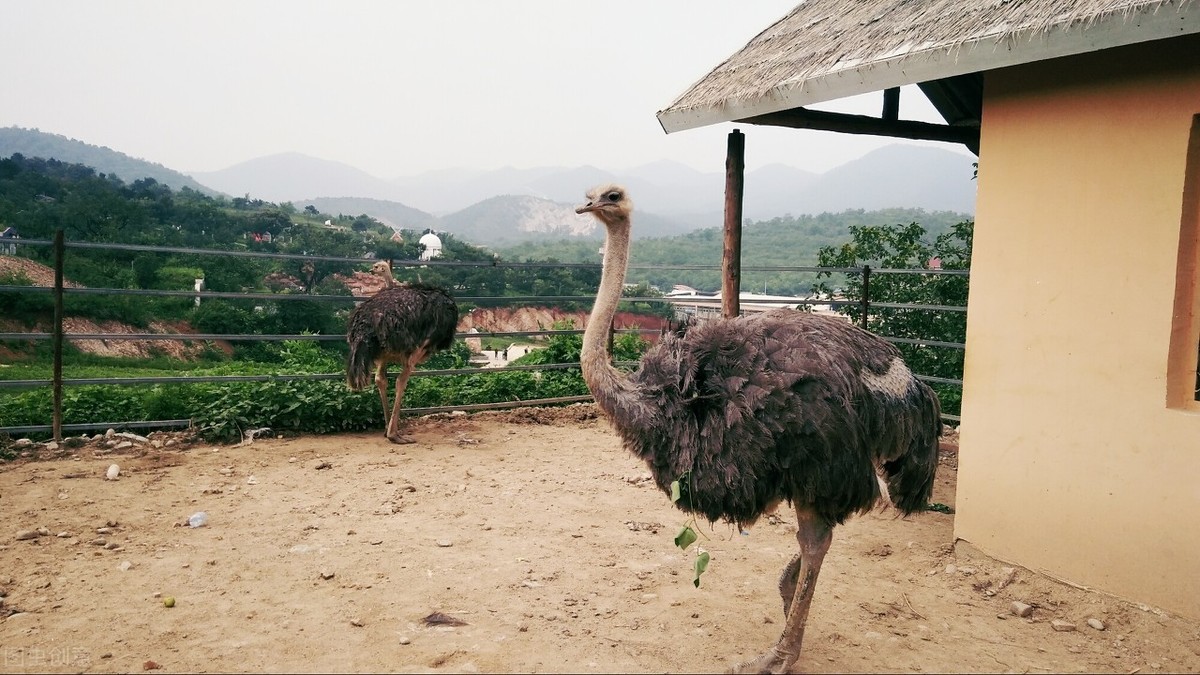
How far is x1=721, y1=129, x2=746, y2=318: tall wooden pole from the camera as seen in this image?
5355mm

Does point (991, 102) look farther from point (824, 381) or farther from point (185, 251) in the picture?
point (185, 251)

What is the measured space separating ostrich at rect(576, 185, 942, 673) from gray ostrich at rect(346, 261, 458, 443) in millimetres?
3337

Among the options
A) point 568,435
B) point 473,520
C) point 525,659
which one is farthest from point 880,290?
point 525,659

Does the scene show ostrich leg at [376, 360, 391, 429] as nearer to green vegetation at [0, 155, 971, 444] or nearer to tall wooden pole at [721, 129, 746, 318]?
green vegetation at [0, 155, 971, 444]

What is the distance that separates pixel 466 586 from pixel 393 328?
9.91 feet

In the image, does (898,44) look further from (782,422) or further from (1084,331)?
(782,422)

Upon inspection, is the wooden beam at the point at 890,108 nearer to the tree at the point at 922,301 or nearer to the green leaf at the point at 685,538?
the tree at the point at 922,301

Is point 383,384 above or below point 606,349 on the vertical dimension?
below

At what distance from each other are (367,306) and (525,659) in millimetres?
4122

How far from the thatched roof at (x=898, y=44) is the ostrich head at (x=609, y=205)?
3.79 feet

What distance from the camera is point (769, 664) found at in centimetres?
317

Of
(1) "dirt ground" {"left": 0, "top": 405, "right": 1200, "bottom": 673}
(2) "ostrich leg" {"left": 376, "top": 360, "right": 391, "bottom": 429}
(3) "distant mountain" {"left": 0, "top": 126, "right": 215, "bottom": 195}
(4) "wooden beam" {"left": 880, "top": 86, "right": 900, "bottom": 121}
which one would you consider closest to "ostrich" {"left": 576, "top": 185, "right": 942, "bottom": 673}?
(1) "dirt ground" {"left": 0, "top": 405, "right": 1200, "bottom": 673}

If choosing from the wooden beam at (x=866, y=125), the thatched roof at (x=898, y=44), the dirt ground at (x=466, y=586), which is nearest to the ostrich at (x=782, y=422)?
the dirt ground at (x=466, y=586)

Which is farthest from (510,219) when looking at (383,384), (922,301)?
(383,384)
